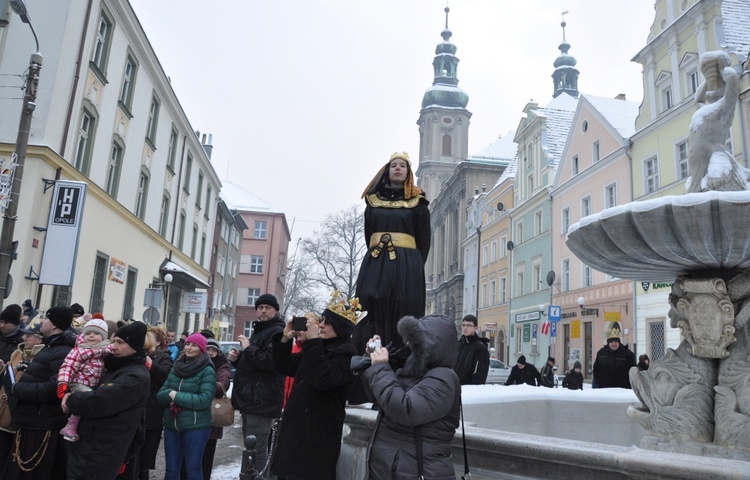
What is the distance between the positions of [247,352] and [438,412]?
3.28 m

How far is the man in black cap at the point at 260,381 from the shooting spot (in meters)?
5.49

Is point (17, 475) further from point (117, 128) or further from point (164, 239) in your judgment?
point (164, 239)

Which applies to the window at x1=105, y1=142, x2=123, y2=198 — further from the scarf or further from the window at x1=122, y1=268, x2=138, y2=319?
the scarf

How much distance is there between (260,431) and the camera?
18.7 feet

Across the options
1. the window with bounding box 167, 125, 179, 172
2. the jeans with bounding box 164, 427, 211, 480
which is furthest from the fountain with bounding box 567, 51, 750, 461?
the window with bounding box 167, 125, 179, 172

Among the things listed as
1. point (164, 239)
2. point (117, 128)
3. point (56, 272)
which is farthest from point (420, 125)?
point (56, 272)

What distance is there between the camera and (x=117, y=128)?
725 inches

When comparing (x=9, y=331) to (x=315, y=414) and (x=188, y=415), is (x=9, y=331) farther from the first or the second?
(x=315, y=414)

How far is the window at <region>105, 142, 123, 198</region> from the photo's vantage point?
18.5 m

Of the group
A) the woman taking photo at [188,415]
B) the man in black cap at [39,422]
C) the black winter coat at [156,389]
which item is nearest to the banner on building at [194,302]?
the black winter coat at [156,389]

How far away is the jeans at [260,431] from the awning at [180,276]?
65.4ft

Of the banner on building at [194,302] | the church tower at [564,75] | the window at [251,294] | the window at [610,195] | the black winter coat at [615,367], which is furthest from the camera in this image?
the church tower at [564,75]

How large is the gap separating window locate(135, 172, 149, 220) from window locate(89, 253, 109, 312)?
3.77m

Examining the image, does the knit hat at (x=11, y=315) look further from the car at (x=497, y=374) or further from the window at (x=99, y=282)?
the car at (x=497, y=374)
